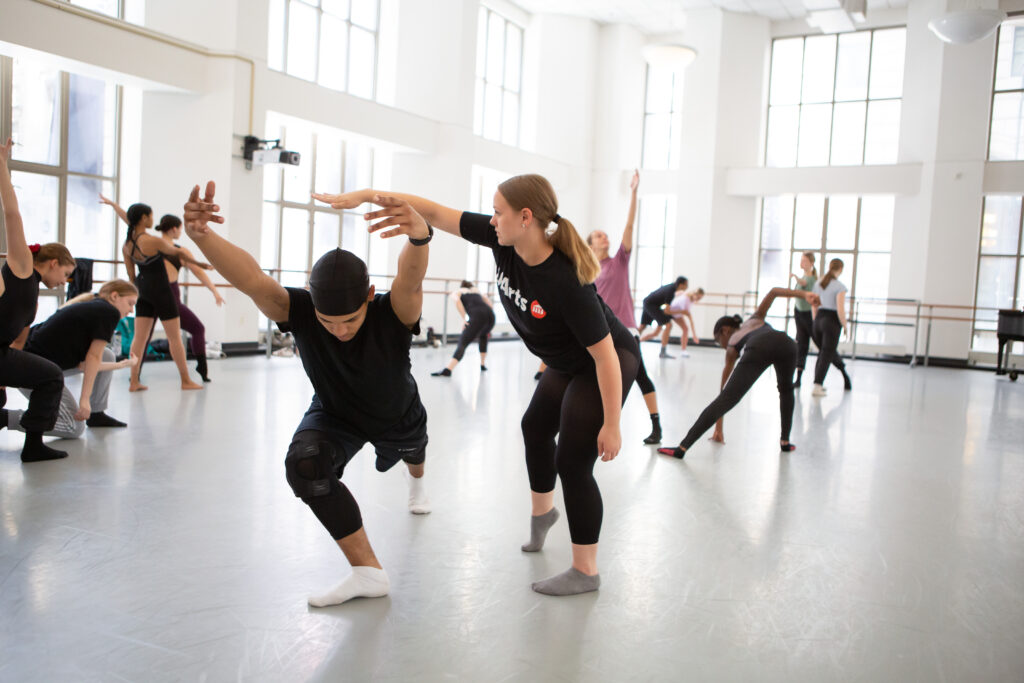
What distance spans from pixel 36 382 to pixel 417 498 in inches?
78.8

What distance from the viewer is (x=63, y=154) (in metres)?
9.34

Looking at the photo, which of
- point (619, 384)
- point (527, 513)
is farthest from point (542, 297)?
point (527, 513)

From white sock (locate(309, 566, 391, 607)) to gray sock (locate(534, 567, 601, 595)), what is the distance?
0.50m

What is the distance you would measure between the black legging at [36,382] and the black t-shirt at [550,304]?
2467 mm

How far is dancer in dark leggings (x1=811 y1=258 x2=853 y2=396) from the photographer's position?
7.81 m

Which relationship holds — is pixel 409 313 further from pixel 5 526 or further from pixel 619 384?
pixel 5 526

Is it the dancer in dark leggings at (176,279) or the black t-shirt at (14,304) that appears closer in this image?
the black t-shirt at (14,304)

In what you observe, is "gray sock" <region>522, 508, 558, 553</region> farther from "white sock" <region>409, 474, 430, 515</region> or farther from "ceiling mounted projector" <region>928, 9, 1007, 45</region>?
"ceiling mounted projector" <region>928, 9, 1007, 45</region>

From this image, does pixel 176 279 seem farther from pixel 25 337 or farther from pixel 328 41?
pixel 328 41

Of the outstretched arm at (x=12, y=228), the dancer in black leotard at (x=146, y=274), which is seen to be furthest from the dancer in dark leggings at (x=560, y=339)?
the dancer in black leotard at (x=146, y=274)

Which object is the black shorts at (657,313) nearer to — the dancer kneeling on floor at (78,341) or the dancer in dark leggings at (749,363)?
the dancer in dark leggings at (749,363)

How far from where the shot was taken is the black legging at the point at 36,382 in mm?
3596

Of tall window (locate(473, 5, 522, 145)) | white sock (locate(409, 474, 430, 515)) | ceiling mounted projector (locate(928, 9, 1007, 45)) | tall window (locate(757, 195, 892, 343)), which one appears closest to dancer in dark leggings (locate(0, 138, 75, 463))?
white sock (locate(409, 474, 430, 515))

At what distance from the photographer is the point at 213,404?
18.7 ft
